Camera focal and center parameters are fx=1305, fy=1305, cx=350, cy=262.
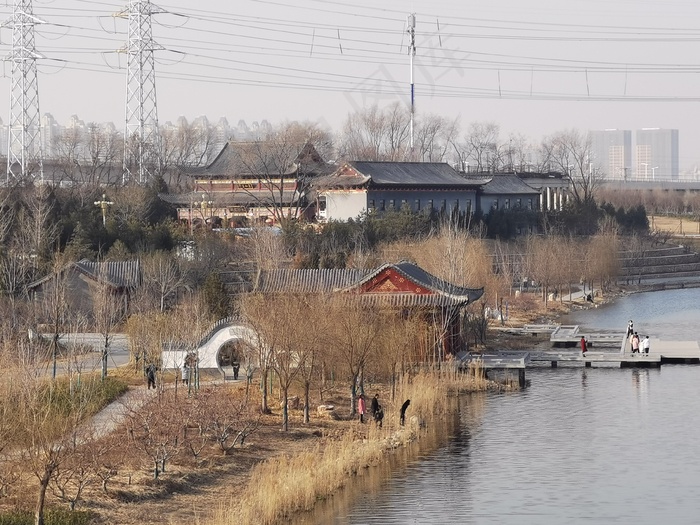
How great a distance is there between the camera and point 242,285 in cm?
4000

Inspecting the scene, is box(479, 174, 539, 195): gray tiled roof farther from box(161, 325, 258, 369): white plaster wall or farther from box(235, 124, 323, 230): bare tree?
box(161, 325, 258, 369): white plaster wall

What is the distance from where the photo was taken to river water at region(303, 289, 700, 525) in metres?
19.6

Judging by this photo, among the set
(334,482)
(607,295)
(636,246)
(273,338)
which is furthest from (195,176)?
(334,482)

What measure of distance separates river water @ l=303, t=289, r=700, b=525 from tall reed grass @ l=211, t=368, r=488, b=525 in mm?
392

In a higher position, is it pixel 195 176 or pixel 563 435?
pixel 195 176

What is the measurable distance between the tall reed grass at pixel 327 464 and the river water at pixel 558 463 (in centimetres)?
39

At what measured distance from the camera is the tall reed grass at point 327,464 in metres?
18.7

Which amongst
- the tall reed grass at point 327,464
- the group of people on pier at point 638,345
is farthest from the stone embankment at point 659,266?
the tall reed grass at point 327,464

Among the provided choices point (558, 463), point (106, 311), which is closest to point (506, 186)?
point (106, 311)

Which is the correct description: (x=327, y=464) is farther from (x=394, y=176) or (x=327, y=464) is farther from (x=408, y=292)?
(x=394, y=176)

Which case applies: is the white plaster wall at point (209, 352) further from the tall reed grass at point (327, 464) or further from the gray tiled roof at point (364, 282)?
the tall reed grass at point (327, 464)

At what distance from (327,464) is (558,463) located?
14.7ft

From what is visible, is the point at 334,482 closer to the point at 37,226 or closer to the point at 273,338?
the point at 273,338

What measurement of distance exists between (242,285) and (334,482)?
19.6 metres
